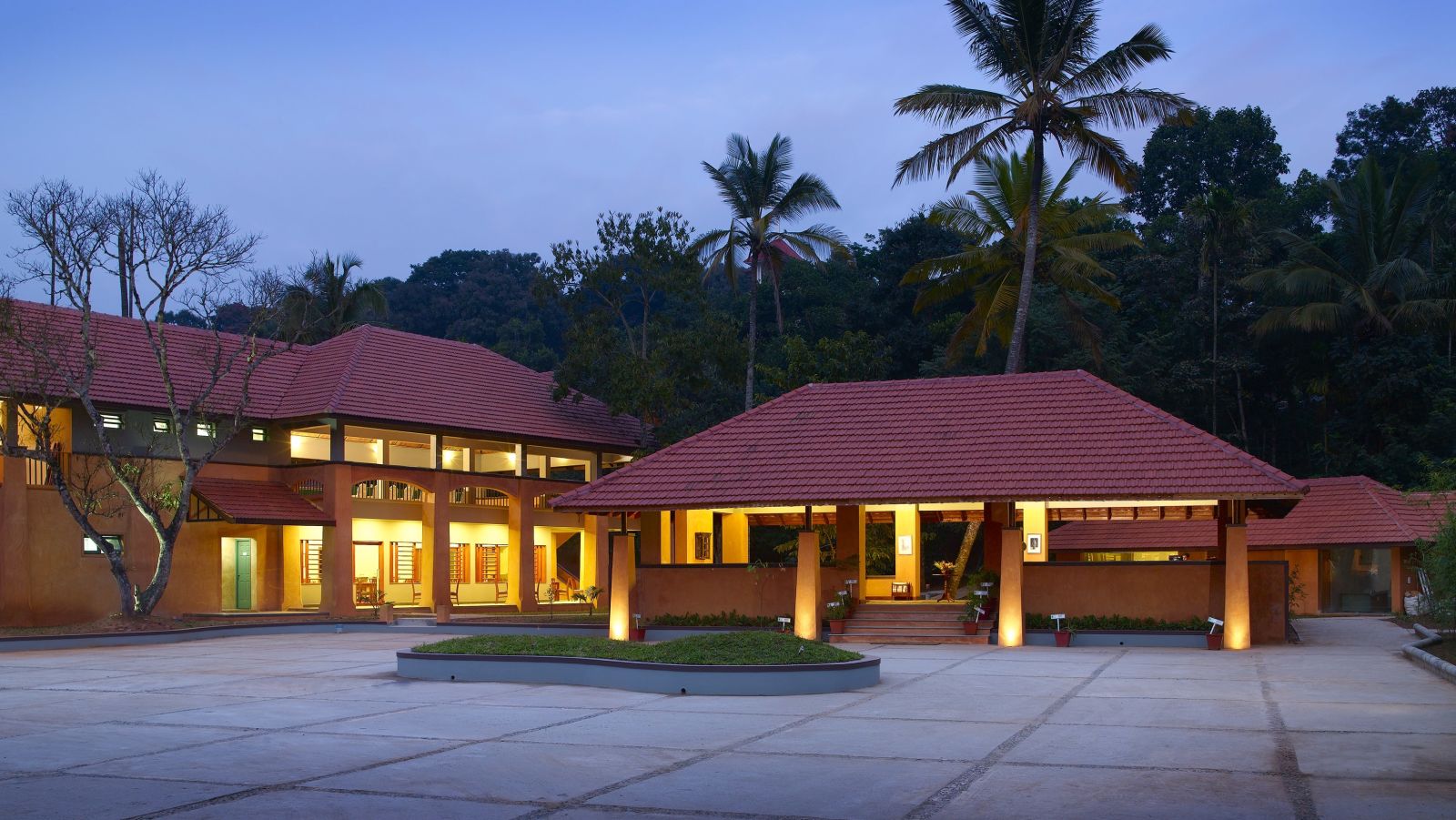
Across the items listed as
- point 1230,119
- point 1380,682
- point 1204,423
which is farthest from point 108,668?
point 1230,119

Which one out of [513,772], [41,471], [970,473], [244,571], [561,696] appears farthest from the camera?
[244,571]

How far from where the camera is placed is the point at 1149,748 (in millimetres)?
A: 11547

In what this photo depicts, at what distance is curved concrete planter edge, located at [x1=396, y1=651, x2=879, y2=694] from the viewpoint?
1606 cm

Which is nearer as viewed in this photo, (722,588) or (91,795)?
(91,795)

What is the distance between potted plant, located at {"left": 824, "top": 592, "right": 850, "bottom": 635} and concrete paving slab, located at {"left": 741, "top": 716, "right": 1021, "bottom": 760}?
40.3ft

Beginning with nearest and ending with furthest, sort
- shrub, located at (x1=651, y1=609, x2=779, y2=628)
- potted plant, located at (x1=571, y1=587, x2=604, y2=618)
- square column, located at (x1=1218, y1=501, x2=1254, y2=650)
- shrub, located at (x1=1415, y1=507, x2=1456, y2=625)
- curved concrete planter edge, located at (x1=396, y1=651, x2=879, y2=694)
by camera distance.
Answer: curved concrete planter edge, located at (x1=396, y1=651, x2=879, y2=694) < shrub, located at (x1=1415, y1=507, x2=1456, y2=625) < square column, located at (x1=1218, y1=501, x2=1254, y2=650) < shrub, located at (x1=651, y1=609, x2=779, y2=628) < potted plant, located at (x1=571, y1=587, x2=604, y2=618)

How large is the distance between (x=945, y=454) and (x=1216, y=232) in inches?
916

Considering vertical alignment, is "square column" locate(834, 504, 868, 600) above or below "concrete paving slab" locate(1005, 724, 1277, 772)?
above

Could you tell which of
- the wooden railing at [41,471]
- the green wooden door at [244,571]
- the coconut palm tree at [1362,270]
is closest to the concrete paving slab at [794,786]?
the wooden railing at [41,471]

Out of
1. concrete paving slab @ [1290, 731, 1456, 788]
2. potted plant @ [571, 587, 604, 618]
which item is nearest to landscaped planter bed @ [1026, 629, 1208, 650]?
concrete paving slab @ [1290, 731, 1456, 788]

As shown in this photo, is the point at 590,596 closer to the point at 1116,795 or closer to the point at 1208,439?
the point at 1208,439

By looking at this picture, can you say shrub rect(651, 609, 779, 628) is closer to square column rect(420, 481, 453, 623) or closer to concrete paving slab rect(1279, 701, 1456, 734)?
square column rect(420, 481, 453, 623)

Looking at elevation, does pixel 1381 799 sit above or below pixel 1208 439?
below

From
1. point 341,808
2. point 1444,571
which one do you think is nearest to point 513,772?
point 341,808
